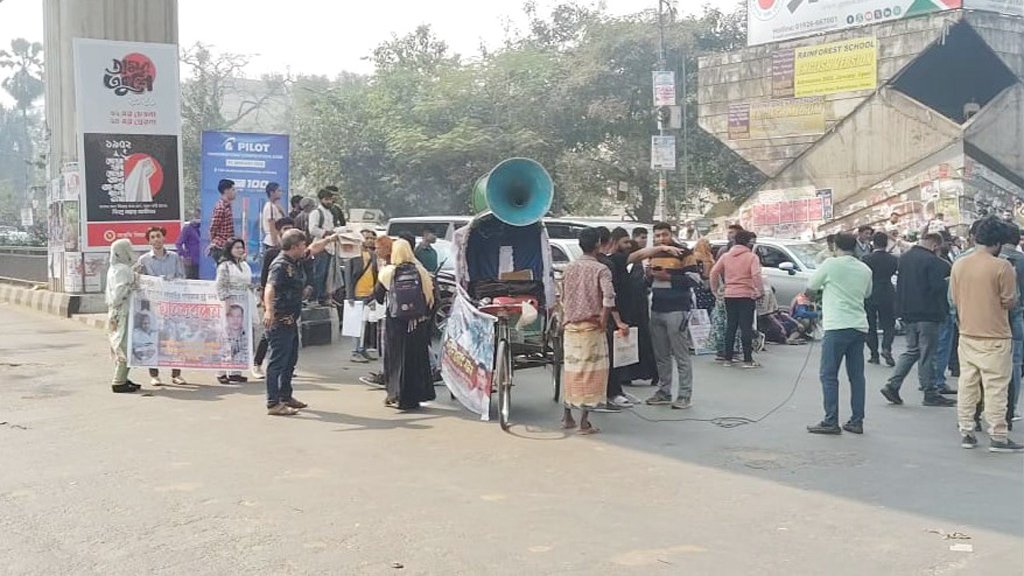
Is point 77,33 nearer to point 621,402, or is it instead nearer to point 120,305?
point 120,305

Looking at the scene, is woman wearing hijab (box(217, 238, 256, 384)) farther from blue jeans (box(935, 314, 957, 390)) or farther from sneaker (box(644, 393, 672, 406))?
blue jeans (box(935, 314, 957, 390))

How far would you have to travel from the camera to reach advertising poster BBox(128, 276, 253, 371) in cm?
980

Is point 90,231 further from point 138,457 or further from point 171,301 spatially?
point 138,457

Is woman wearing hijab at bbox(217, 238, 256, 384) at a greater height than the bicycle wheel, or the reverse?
woman wearing hijab at bbox(217, 238, 256, 384)

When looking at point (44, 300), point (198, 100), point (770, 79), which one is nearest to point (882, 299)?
point (44, 300)

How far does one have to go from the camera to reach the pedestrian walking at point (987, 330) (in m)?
7.15

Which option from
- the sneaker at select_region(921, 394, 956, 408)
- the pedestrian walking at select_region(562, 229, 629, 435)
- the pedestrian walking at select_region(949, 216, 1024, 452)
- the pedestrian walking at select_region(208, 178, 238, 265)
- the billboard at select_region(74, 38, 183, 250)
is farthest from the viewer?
the billboard at select_region(74, 38, 183, 250)

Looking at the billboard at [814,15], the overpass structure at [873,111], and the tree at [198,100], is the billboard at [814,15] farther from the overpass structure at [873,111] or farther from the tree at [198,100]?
the tree at [198,100]

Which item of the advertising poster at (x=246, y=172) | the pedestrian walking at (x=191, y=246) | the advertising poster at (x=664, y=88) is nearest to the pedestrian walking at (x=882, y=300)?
the advertising poster at (x=246, y=172)

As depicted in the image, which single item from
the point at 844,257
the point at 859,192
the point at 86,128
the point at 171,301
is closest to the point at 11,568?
the point at 171,301

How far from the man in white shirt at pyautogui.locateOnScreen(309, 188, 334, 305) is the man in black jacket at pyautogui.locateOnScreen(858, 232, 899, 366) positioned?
683 centimetres

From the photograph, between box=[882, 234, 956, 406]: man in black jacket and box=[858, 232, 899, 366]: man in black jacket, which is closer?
box=[882, 234, 956, 406]: man in black jacket

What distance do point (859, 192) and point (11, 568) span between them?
82.0ft

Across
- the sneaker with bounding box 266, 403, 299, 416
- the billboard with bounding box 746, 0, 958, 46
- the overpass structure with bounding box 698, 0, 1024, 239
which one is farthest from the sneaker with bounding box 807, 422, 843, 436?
the billboard with bounding box 746, 0, 958, 46
